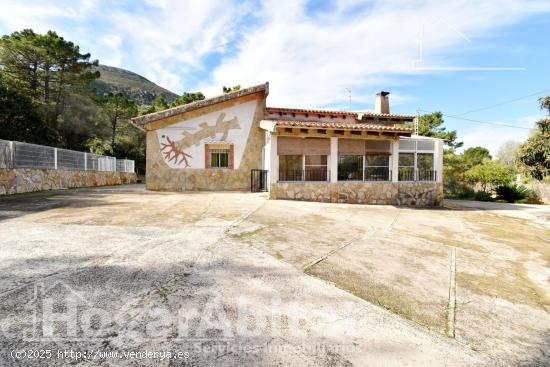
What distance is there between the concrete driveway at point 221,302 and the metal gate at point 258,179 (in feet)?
29.3

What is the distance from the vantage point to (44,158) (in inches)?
488

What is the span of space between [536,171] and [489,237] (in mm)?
12770

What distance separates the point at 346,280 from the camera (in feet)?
10.4

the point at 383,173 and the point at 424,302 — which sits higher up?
the point at 383,173

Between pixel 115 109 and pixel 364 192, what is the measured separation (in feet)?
95.4

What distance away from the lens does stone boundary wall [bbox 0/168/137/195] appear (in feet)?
33.1

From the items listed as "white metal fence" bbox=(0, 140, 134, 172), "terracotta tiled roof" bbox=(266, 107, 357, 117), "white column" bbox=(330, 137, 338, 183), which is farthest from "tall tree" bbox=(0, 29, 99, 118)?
"white column" bbox=(330, 137, 338, 183)

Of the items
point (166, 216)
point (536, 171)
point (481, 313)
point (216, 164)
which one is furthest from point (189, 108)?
point (536, 171)

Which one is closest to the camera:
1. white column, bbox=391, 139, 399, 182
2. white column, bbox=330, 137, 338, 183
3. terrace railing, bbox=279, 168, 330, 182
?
white column, bbox=330, 137, 338, 183

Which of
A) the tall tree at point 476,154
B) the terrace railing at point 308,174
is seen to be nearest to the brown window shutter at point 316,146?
the terrace railing at point 308,174

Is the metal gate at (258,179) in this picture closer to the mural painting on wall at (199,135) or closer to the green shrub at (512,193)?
→ the mural painting on wall at (199,135)

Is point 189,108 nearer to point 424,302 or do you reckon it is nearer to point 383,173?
point 383,173

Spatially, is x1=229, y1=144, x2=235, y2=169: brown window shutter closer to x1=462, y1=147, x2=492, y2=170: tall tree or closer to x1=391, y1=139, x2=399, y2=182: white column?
x1=391, y1=139, x2=399, y2=182: white column

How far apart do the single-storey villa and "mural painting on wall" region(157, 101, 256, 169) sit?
5 centimetres
